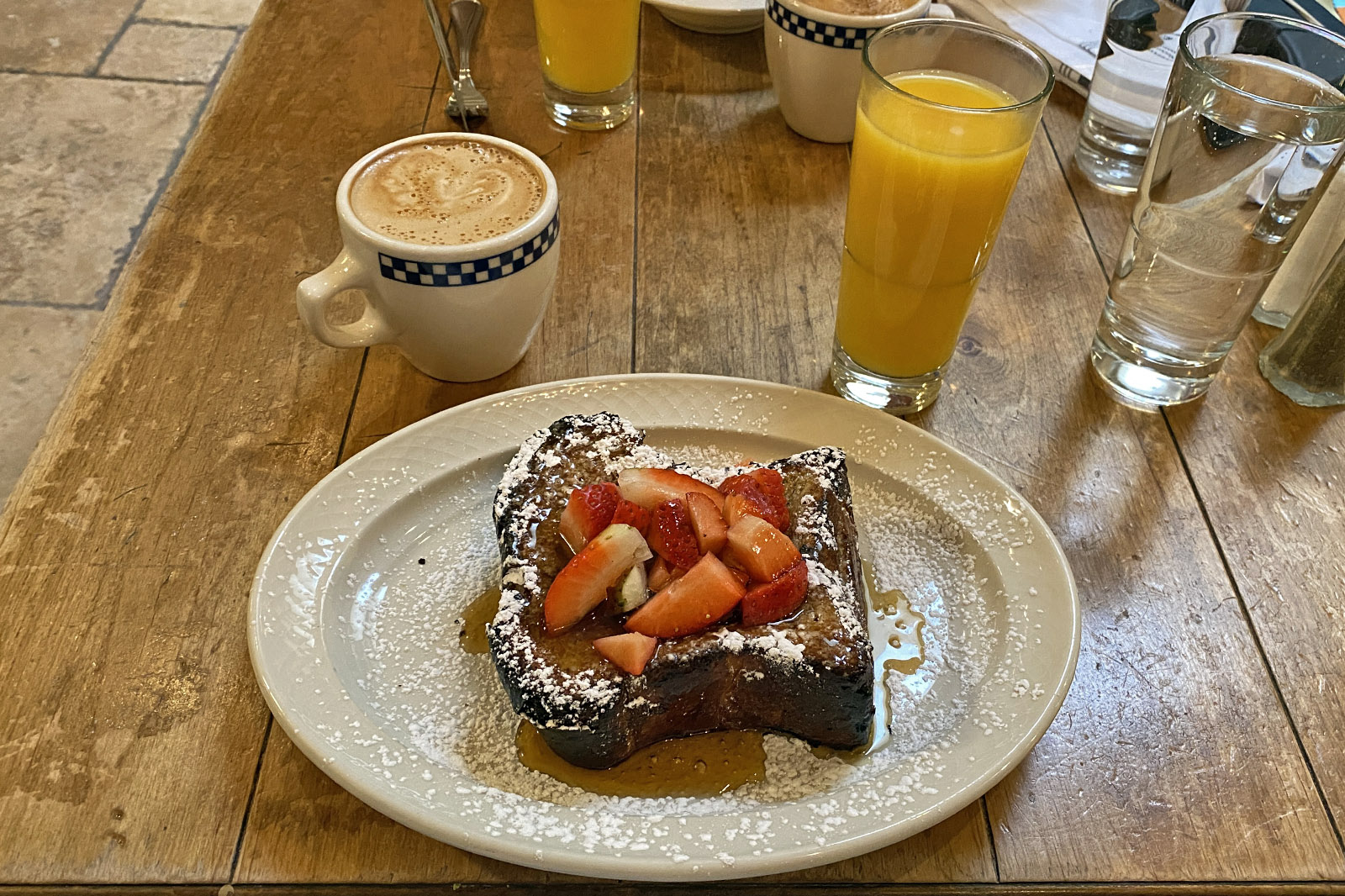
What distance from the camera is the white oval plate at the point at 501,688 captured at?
2.60 ft

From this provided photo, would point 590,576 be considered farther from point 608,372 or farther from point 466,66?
point 466,66

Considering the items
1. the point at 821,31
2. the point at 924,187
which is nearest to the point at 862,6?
the point at 821,31

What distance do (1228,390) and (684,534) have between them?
2.68ft

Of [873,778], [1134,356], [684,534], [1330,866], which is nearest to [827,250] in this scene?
[1134,356]

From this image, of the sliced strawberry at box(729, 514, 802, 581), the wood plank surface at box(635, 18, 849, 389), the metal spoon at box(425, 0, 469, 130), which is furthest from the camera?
the metal spoon at box(425, 0, 469, 130)

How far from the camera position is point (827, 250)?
4.87ft

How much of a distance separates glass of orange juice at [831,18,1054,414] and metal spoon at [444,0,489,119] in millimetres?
782

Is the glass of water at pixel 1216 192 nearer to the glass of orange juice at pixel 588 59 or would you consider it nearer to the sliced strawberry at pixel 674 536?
the sliced strawberry at pixel 674 536

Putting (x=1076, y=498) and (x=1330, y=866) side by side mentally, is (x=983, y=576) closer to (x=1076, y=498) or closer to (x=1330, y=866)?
(x=1076, y=498)

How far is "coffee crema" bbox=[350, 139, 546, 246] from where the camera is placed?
117cm

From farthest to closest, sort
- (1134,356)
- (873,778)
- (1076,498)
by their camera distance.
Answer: (1134,356), (1076,498), (873,778)

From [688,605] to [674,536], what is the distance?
0.07 metres

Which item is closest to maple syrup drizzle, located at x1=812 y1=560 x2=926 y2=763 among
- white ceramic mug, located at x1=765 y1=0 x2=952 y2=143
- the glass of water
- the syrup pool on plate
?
the syrup pool on plate

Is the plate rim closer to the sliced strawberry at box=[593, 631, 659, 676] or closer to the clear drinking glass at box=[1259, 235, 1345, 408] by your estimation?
the clear drinking glass at box=[1259, 235, 1345, 408]
